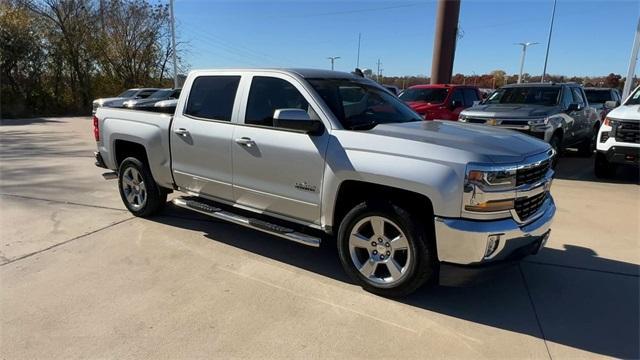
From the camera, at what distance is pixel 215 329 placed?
10.8ft

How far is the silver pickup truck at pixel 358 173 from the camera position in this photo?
3.29 m

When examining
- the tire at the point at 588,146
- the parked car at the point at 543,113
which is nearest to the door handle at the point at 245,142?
the parked car at the point at 543,113

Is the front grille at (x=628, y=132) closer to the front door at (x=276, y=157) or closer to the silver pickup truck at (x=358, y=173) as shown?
the silver pickup truck at (x=358, y=173)

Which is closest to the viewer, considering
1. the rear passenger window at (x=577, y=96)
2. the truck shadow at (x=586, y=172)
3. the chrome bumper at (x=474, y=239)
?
the chrome bumper at (x=474, y=239)

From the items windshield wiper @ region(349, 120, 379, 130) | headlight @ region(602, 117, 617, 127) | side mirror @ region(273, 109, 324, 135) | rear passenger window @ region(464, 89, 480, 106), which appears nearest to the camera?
side mirror @ region(273, 109, 324, 135)

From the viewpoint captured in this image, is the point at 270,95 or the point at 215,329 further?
the point at 270,95

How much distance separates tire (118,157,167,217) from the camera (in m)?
5.60

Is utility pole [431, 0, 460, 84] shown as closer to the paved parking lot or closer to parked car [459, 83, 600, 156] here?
parked car [459, 83, 600, 156]

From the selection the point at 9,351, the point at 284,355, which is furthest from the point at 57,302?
the point at 284,355

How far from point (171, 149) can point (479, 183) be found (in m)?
3.47

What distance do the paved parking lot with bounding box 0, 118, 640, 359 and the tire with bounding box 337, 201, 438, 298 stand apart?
0.17m

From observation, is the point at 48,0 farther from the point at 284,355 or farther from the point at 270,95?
the point at 284,355

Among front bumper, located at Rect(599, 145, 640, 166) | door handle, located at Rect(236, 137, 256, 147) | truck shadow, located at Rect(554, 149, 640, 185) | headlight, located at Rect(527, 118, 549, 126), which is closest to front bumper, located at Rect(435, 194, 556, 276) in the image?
door handle, located at Rect(236, 137, 256, 147)

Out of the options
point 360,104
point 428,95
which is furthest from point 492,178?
point 428,95
